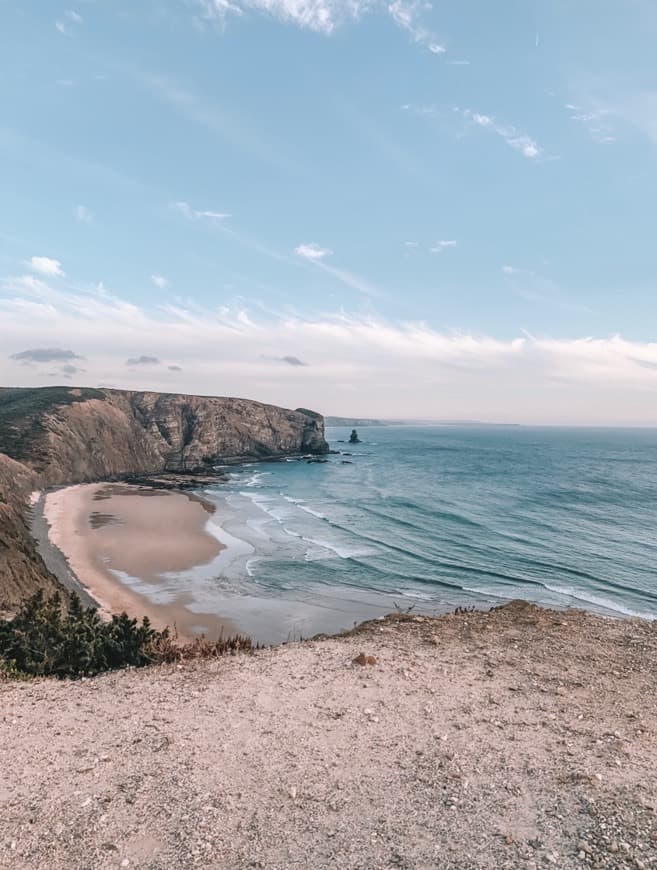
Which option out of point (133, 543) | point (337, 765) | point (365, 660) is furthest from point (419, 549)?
point (337, 765)

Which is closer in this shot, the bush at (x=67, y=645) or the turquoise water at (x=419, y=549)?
the bush at (x=67, y=645)

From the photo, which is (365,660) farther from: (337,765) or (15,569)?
(15,569)

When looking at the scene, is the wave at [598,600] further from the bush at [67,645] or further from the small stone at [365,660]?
the bush at [67,645]

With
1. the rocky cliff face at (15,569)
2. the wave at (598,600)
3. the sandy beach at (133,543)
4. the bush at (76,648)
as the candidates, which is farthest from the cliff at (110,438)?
the wave at (598,600)

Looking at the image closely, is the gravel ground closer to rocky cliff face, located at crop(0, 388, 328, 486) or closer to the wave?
the wave

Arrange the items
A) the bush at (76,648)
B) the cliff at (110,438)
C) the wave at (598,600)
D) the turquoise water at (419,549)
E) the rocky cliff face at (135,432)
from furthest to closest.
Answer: the rocky cliff face at (135,432) < the cliff at (110,438) < the turquoise water at (419,549) < the wave at (598,600) < the bush at (76,648)

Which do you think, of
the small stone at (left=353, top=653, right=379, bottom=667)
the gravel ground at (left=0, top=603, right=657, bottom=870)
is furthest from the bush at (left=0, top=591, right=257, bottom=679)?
the small stone at (left=353, top=653, right=379, bottom=667)

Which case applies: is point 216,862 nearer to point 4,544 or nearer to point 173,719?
point 173,719

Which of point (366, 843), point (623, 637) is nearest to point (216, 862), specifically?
point (366, 843)
